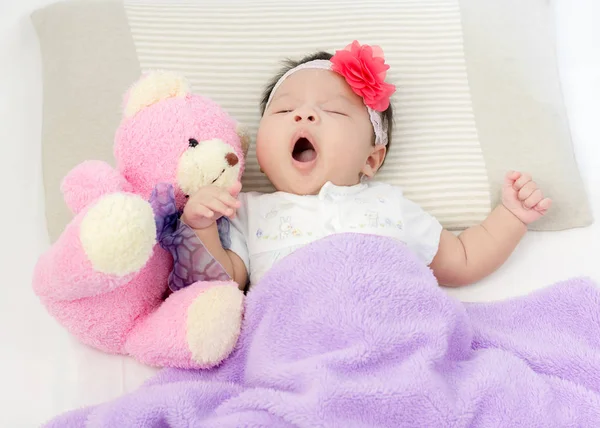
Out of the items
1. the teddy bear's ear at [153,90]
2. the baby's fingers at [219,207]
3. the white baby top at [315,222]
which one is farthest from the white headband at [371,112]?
the baby's fingers at [219,207]

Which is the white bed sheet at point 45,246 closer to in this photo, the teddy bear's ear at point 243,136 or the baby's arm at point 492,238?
the baby's arm at point 492,238

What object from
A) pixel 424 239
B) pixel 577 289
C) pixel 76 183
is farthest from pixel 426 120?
pixel 76 183

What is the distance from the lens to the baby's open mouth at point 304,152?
1.24 m

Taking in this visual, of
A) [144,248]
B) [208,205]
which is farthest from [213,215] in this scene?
[144,248]

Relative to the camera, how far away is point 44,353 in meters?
1.08

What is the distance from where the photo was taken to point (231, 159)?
3.61ft

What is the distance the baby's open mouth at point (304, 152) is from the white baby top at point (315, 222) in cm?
7

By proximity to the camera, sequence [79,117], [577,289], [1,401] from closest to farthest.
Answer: [1,401] → [577,289] → [79,117]

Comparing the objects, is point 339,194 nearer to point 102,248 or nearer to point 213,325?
point 213,325

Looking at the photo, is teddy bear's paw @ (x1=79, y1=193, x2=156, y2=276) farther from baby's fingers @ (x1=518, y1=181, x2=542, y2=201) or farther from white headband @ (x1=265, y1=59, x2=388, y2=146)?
baby's fingers @ (x1=518, y1=181, x2=542, y2=201)

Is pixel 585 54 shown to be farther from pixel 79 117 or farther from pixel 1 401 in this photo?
pixel 1 401

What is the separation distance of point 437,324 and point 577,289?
34 cm

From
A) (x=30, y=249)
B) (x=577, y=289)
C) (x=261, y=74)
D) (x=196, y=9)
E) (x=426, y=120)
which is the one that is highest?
(x=196, y=9)

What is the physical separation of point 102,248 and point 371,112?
1.94 feet
